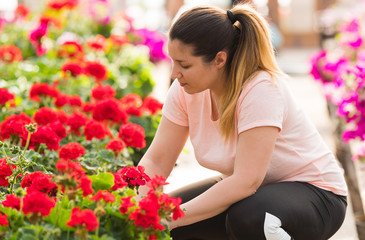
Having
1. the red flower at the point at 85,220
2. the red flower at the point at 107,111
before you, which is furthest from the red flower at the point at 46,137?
the red flower at the point at 85,220

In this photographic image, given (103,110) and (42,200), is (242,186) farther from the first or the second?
(103,110)

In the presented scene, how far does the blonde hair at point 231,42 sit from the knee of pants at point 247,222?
0.88ft

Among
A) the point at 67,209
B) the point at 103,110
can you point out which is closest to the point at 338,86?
the point at 103,110

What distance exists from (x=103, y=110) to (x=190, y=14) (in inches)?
34.3

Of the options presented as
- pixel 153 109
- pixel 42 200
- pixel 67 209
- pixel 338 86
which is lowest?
pixel 338 86

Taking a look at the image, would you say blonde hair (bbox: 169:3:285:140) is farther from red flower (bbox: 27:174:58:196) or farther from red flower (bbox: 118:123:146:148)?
red flower (bbox: 27:174:58:196)

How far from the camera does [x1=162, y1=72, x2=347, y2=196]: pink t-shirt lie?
216 cm

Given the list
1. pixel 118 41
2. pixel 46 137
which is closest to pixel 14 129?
pixel 46 137

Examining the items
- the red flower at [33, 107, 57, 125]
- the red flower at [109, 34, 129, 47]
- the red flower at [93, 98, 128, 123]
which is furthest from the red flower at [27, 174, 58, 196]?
the red flower at [109, 34, 129, 47]

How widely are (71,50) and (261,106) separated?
3.03 meters

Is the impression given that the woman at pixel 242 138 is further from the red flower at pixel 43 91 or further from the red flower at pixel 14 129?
the red flower at pixel 43 91

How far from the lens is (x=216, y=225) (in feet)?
7.64

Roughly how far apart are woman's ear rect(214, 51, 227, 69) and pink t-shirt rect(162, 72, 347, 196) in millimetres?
113

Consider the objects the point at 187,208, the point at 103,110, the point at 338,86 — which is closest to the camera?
the point at 187,208
